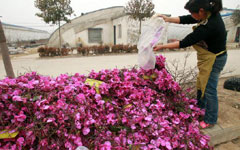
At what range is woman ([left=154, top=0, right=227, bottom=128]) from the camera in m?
1.60

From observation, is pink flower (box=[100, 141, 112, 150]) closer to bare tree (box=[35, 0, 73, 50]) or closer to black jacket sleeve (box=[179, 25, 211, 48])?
black jacket sleeve (box=[179, 25, 211, 48])

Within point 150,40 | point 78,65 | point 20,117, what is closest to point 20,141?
point 20,117

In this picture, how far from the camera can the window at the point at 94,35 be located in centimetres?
1927

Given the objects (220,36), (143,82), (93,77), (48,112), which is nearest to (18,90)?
(48,112)

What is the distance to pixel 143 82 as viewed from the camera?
1.99 metres

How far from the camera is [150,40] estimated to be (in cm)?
182

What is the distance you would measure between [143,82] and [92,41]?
18.4 metres

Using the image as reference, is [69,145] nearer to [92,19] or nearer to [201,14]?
[201,14]

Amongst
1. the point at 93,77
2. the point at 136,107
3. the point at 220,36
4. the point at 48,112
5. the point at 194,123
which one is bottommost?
the point at 194,123

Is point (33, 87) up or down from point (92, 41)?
down

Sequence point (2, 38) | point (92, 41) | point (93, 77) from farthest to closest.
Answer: point (92, 41)
point (2, 38)
point (93, 77)

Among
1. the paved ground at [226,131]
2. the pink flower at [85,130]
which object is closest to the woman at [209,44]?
the paved ground at [226,131]

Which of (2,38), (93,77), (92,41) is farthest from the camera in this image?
(92,41)

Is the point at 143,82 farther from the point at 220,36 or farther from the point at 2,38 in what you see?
the point at 2,38
